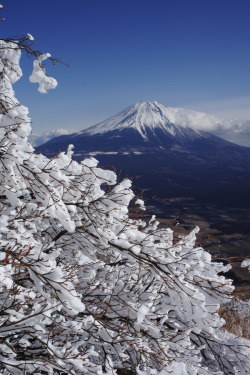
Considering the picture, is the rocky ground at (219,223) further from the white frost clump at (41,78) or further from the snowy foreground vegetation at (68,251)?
the white frost clump at (41,78)

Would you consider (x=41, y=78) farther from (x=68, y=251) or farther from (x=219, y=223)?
(x=219, y=223)

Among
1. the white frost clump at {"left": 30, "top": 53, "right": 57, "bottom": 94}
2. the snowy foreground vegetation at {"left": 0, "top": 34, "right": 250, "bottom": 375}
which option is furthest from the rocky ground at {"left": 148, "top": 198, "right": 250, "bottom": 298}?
the white frost clump at {"left": 30, "top": 53, "right": 57, "bottom": 94}

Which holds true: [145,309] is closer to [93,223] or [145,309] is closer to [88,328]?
[88,328]

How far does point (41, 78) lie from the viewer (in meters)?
3.51

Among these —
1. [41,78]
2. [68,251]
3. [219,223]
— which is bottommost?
[219,223]

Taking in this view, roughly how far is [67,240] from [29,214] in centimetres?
78

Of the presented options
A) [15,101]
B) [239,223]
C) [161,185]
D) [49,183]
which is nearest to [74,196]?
[49,183]

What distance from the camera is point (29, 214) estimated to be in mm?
4133

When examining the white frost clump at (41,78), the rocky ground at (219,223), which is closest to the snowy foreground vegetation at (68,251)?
the white frost clump at (41,78)

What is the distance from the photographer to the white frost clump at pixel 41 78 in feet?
11.3

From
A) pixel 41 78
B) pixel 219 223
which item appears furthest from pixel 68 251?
pixel 219 223

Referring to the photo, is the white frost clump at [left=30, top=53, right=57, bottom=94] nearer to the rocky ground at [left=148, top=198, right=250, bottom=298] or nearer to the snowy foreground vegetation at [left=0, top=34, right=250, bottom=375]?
the snowy foreground vegetation at [left=0, top=34, right=250, bottom=375]

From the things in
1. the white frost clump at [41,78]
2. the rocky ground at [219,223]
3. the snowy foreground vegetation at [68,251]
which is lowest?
the rocky ground at [219,223]

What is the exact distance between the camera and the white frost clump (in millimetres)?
3434
